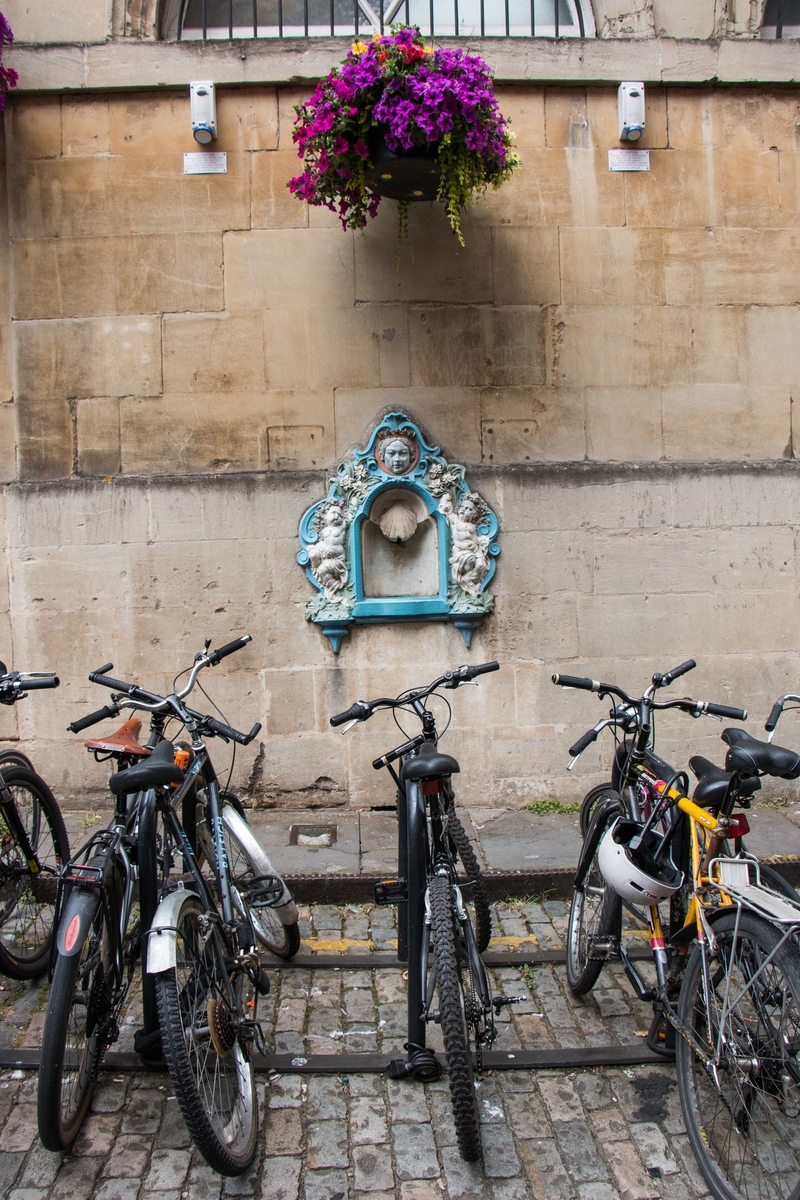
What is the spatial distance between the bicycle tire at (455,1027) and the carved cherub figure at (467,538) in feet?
9.02

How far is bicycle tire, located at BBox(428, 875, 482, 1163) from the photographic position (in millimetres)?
2469

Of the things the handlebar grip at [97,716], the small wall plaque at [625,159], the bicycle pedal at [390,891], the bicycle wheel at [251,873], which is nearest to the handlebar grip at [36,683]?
the handlebar grip at [97,716]

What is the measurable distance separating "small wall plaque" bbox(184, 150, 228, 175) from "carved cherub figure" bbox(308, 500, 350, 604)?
195 centimetres

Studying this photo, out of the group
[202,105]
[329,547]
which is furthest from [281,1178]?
[202,105]

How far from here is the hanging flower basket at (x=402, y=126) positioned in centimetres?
429

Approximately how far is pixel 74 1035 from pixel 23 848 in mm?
1160

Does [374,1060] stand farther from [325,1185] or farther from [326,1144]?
[325,1185]

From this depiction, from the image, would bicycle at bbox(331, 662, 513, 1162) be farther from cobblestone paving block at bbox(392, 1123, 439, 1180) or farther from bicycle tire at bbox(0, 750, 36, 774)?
Answer: bicycle tire at bbox(0, 750, 36, 774)

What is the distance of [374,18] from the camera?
5570 mm

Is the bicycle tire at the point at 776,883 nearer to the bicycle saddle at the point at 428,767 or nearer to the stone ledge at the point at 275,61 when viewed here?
the bicycle saddle at the point at 428,767

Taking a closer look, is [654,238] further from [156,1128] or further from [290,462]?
[156,1128]

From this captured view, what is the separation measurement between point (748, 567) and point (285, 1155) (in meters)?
3.99

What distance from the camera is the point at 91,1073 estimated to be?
2812mm

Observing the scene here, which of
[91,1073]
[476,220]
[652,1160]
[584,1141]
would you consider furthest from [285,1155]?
[476,220]
